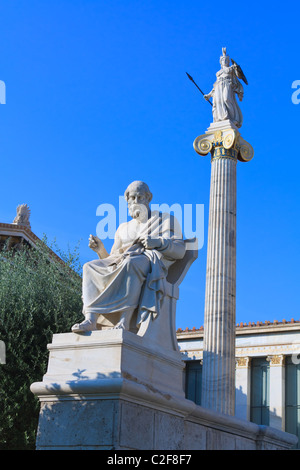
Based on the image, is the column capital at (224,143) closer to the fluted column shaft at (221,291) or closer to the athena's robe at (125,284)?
the fluted column shaft at (221,291)

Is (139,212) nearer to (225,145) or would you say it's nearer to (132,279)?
(132,279)

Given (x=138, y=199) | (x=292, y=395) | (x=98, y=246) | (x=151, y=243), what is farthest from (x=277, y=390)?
(x=151, y=243)

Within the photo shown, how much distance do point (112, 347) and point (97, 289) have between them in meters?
0.99

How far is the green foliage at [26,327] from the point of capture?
15320 millimetres

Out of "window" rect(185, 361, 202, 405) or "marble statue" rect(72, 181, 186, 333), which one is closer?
"marble statue" rect(72, 181, 186, 333)

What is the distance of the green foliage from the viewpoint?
15320 mm

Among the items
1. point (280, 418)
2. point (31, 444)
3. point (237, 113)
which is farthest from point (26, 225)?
point (31, 444)

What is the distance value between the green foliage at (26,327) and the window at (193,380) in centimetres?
1381

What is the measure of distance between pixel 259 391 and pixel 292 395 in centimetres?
141

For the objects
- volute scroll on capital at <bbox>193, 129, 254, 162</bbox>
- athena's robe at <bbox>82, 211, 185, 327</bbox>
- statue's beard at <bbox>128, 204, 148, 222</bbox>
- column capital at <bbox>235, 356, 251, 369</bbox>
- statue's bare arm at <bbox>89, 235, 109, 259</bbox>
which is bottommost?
athena's robe at <bbox>82, 211, 185, 327</bbox>

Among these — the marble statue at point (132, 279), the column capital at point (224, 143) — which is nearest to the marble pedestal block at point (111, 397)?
the marble statue at point (132, 279)

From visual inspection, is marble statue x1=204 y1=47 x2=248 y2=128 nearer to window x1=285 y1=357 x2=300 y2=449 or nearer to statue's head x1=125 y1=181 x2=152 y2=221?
statue's head x1=125 y1=181 x2=152 y2=221

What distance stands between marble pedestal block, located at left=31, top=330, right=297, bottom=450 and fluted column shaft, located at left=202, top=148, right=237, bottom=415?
788 cm

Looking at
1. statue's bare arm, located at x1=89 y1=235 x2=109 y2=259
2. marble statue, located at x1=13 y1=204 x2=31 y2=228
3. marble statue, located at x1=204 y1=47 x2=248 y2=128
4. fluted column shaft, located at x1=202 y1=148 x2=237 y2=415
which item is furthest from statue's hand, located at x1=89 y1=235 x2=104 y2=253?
marble statue, located at x1=13 y1=204 x2=31 y2=228
